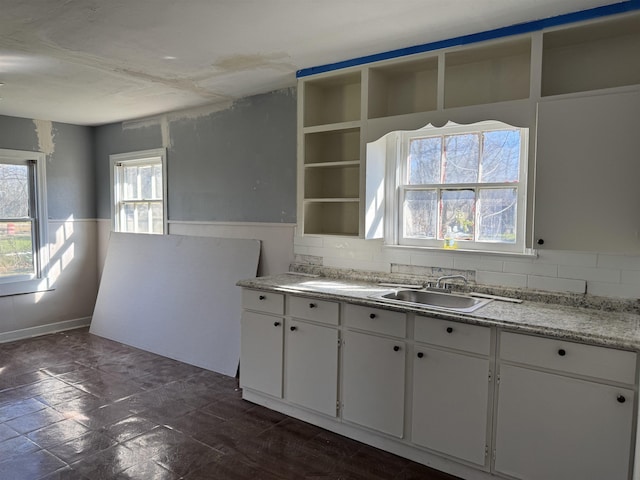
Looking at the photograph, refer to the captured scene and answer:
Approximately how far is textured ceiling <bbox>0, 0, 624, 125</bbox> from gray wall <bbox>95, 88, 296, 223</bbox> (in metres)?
0.31

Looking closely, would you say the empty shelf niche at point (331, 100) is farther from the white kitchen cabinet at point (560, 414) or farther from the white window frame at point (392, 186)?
the white kitchen cabinet at point (560, 414)

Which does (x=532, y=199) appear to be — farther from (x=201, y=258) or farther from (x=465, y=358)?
(x=201, y=258)

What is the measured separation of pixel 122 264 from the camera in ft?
17.4

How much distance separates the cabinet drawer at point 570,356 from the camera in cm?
200

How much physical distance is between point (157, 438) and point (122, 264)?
9.41ft

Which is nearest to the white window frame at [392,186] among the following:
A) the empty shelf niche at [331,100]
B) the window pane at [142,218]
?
the empty shelf niche at [331,100]

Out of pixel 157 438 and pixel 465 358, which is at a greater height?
pixel 465 358

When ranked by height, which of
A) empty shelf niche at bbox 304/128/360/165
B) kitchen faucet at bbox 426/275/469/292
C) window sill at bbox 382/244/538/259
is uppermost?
empty shelf niche at bbox 304/128/360/165

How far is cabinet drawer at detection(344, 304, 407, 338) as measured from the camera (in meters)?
2.66

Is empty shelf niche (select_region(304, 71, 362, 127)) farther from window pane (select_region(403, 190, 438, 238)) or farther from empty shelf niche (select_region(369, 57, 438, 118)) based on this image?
window pane (select_region(403, 190, 438, 238))

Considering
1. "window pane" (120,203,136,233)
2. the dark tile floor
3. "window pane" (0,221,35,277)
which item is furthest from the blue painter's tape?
"window pane" (0,221,35,277)

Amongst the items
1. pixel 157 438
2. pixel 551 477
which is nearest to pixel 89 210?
pixel 157 438

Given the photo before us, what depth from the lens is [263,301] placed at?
331 cm

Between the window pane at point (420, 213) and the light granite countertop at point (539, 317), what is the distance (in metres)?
0.49
